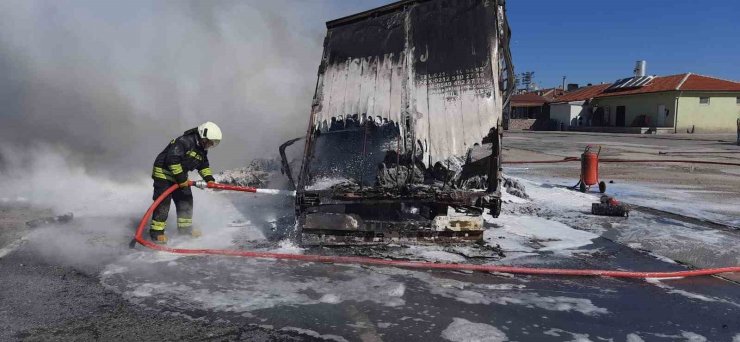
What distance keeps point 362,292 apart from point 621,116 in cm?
3946

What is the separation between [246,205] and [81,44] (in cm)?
456

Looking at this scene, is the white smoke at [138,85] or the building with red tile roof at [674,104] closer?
the white smoke at [138,85]

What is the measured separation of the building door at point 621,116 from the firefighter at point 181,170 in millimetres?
38174

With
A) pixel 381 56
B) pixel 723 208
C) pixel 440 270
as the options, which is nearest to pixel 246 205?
pixel 381 56

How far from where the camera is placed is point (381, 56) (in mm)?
5371

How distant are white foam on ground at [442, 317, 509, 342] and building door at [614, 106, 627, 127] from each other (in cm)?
3904

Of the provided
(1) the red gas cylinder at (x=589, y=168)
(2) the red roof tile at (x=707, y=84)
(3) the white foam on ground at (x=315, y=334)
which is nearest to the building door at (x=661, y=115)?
(2) the red roof tile at (x=707, y=84)

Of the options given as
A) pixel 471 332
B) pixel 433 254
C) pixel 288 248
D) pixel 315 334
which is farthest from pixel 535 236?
pixel 315 334

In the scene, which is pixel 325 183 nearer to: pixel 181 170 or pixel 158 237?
pixel 181 170

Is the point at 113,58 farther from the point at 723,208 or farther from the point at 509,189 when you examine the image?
the point at 723,208

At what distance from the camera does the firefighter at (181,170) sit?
5207 millimetres

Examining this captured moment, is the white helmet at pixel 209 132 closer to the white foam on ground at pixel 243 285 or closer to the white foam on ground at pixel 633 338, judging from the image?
the white foam on ground at pixel 243 285

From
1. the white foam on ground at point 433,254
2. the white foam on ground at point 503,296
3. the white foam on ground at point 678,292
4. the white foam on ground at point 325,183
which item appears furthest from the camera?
the white foam on ground at point 325,183

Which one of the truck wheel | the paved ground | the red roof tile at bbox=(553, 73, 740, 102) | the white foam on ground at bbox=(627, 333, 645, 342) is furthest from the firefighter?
the red roof tile at bbox=(553, 73, 740, 102)
